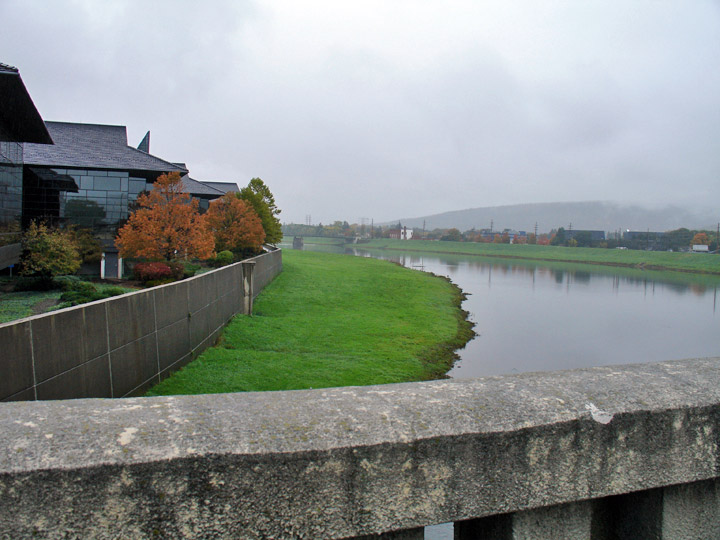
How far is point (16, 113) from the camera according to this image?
1953cm

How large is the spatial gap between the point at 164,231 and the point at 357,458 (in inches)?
861

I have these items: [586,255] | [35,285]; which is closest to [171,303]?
[35,285]

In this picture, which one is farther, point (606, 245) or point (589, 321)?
point (606, 245)

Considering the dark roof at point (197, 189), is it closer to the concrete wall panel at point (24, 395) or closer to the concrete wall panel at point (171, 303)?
the concrete wall panel at point (171, 303)

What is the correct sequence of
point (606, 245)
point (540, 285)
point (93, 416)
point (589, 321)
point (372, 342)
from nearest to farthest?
point (93, 416), point (372, 342), point (589, 321), point (540, 285), point (606, 245)

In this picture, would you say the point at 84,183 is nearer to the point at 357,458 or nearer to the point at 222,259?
the point at 222,259

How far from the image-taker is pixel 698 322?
27078 millimetres

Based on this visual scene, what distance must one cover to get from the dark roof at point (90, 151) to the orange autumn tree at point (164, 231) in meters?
5.67

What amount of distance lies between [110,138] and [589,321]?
29.2 m

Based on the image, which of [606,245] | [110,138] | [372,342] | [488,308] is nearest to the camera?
[372,342]

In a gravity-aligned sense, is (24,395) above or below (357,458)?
below

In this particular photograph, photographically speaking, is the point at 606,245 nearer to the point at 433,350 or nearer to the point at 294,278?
the point at 294,278

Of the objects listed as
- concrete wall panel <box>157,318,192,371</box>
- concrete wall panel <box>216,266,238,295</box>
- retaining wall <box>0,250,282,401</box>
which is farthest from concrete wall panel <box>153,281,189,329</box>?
concrete wall panel <box>216,266,238,295</box>

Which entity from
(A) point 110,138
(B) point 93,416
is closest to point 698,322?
(B) point 93,416
